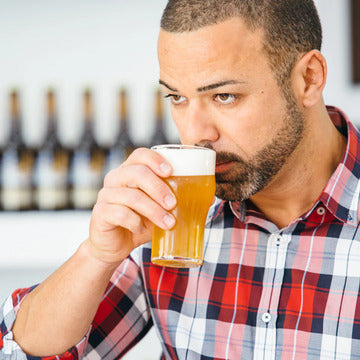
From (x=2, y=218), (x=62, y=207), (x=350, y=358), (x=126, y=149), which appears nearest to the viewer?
(x=350, y=358)

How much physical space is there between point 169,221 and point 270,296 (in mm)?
291

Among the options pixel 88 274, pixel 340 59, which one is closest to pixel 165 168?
pixel 88 274

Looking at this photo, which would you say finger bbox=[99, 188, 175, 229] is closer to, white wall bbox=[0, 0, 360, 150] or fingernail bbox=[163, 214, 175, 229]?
fingernail bbox=[163, 214, 175, 229]

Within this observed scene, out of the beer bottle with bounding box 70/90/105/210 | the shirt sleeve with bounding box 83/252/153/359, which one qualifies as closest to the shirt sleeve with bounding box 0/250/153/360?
the shirt sleeve with bounding box 83/252/153/359

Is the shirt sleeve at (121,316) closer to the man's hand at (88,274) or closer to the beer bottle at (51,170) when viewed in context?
the man's hand at (88,274)

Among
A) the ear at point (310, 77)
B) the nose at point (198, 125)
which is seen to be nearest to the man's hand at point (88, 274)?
the nose at point (198, 125)

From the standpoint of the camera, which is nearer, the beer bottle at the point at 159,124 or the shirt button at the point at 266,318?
the shirt button at the point at 266,318

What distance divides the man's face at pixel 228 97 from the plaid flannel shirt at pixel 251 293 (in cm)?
13

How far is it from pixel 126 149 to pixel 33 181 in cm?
35

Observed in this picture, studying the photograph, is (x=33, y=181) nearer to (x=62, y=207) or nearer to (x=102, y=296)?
(x=62, y=207)

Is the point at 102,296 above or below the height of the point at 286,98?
below

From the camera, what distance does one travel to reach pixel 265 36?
105 cm

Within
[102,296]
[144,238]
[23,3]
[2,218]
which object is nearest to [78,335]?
[102,296]

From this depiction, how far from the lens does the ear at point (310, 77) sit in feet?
3.67
